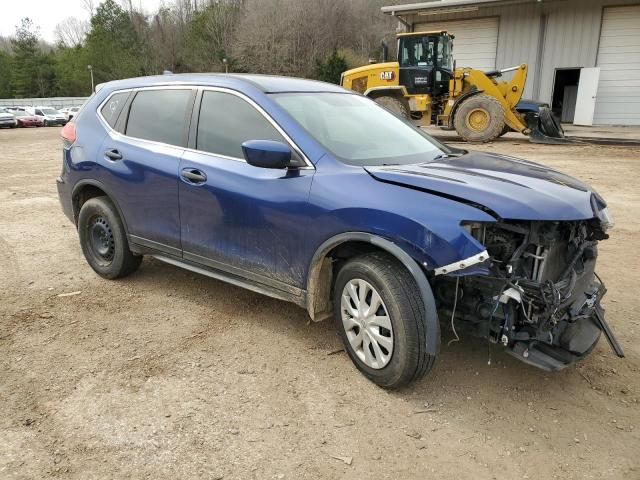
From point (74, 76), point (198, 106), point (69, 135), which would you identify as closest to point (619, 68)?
point (198, 106)

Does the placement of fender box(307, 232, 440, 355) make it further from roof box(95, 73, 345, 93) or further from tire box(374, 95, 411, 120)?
tire box(374, 95, 411, 120)

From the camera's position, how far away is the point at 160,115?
13.8 ft

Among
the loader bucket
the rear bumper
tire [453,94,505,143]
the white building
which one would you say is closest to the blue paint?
the rear bumper

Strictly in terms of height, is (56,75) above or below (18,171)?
above

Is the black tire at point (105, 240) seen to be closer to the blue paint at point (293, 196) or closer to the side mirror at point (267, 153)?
the blue paint at point (293, 196)

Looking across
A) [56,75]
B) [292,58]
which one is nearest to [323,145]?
[292,58]

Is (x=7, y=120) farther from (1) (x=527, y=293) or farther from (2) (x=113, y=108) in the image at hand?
(1) (x=527, y=293)

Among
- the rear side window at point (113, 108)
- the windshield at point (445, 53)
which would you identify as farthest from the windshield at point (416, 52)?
the rear side window at point (113, 108)

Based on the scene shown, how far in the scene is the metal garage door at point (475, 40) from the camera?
24016mm

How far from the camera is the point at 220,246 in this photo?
374cm

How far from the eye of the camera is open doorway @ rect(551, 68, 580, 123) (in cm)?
2452

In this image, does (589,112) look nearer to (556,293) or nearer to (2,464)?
(556,293)

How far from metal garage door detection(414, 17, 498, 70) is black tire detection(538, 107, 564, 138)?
9794mm

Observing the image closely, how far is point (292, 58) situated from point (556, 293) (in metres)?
56.4
